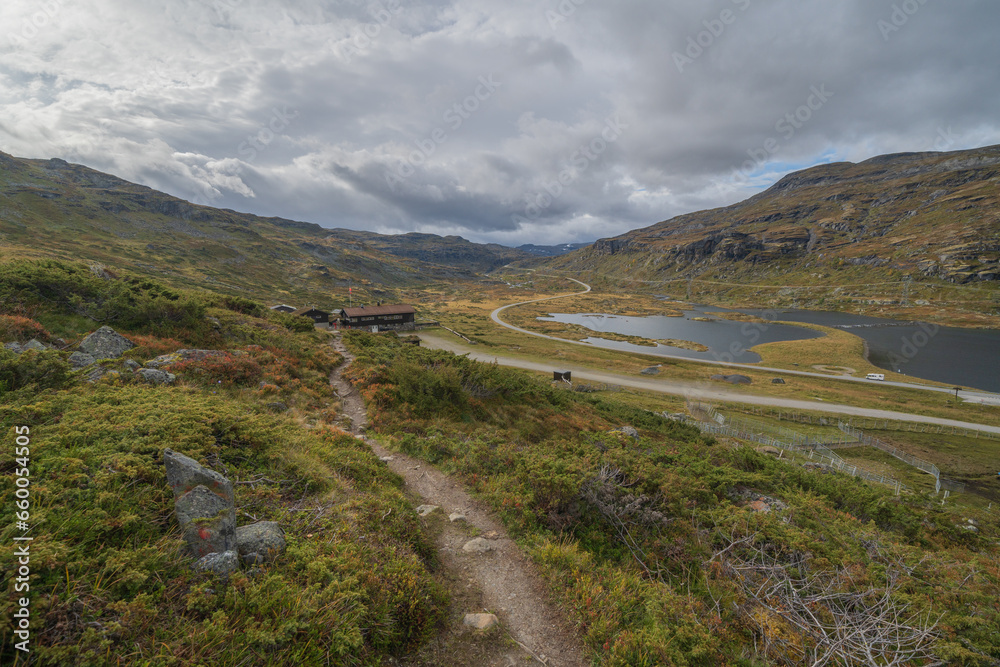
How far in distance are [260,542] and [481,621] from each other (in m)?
3.94

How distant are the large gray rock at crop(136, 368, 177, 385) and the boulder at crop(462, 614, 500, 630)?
12496mm

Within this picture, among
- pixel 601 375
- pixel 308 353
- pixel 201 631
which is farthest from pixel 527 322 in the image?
pixel 201 631

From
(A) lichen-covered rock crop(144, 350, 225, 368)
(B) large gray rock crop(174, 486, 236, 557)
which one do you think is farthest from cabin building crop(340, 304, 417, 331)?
(B) large gray rock crop(174, 486, 236, 557)

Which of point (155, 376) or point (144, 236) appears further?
point (144, 236)

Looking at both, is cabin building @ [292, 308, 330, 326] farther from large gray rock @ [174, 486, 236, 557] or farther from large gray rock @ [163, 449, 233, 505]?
large gray rock @ [174, 486, 236, 557]

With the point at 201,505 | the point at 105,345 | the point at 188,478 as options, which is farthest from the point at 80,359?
the point at 201,505

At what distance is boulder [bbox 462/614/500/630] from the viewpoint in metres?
5.92

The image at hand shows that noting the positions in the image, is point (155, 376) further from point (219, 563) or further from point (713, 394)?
point (713, 394)

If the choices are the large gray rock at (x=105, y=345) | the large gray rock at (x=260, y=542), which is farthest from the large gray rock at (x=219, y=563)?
the large gray rock at (x=105, y=345)

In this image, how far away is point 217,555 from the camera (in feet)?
16.4

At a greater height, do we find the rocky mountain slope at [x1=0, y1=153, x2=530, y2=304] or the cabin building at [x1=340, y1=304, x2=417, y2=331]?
the rocky mountain slope at [x1=0, y1=153, x2=530, y2=304]

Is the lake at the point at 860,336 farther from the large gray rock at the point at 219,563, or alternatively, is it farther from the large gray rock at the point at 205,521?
the large gray rock at the point at 219,563

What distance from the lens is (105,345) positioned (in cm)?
1334

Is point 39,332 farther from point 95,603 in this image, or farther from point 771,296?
point 771,296
